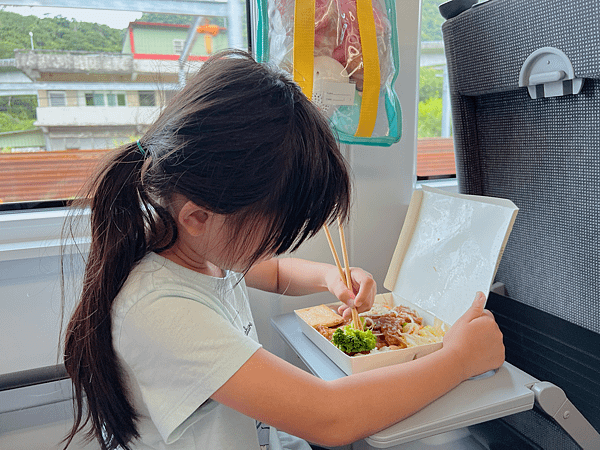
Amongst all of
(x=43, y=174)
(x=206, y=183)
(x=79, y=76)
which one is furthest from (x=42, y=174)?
(x=206, y=183)

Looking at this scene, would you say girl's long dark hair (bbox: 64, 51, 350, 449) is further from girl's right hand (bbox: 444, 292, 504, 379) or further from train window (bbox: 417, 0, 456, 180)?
train window (bbox: 417, 0, 456, 180)

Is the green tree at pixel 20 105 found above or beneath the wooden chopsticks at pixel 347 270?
above

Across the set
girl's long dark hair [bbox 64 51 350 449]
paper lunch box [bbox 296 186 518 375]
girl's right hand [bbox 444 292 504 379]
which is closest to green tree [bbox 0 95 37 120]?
girl's long dark hair [bbox 64 51 350 449]

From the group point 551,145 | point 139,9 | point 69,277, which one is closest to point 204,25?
point 139,9

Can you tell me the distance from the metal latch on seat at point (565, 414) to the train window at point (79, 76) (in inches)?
35.8

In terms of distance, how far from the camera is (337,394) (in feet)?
2.07

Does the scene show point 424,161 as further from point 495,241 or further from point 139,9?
point 139,9

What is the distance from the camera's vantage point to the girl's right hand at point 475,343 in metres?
0.72

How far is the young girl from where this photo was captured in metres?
0.58

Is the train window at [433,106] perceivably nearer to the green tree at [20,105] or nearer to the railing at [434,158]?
the railing at [434,158]

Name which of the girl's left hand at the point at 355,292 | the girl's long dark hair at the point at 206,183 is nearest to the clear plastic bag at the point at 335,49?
the girl's long dark hair at the point at 206,183

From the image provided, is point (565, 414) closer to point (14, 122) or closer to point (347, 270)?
point (347, 270)

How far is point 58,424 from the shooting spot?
104 centimetres

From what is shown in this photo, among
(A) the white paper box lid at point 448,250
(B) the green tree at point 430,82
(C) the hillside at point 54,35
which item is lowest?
(A) the white paper box lid at point 448,250
